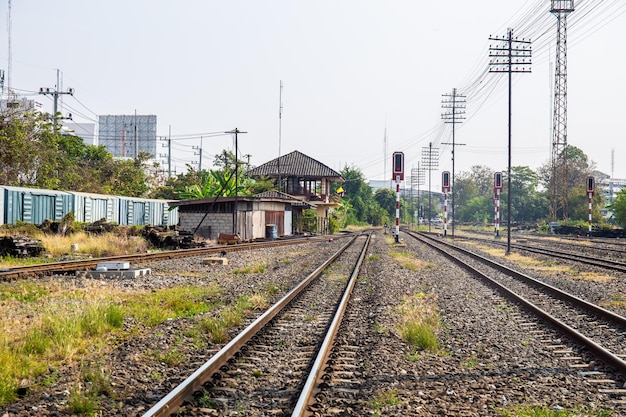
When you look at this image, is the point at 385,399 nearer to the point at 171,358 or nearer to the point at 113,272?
the point at 171,358

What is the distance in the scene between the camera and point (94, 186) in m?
44.9

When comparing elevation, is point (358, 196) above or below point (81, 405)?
above

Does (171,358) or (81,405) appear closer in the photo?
(81,405)

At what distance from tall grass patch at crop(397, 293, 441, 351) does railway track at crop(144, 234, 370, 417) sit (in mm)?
1015

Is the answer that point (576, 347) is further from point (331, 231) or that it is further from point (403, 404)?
point (331, 231)

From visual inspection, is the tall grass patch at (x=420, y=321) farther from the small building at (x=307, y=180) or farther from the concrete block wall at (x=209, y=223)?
the small building at (x=307, y=180)

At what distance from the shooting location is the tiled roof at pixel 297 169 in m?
61.8

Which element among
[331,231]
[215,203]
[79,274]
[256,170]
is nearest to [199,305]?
[79,274]

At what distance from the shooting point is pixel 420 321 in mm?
8688

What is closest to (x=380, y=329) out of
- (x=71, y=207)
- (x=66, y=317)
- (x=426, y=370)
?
(x=426, y=370)

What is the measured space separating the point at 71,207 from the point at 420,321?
2257 cm

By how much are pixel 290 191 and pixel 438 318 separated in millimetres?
A: 53194

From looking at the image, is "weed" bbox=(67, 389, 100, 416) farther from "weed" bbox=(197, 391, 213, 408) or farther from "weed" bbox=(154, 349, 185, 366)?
"weed" bbox=(154, 349, 185, 366)

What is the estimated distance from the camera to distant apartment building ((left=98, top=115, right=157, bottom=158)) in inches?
Answer: 3255
